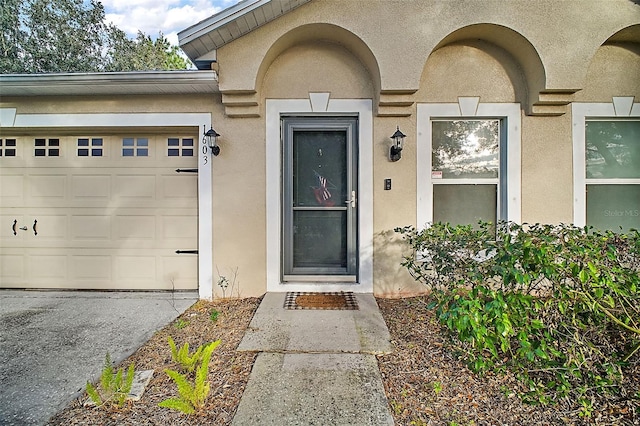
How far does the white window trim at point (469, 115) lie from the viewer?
168 inches

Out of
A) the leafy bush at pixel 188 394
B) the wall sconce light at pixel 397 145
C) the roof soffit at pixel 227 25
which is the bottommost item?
the leafy bush at pixel 188 394

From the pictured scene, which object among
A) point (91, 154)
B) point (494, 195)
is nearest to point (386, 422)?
point (494, 195)

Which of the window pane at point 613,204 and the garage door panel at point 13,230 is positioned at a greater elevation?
the window pane at point 613,204

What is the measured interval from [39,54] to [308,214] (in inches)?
419

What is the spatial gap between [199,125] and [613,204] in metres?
5.74

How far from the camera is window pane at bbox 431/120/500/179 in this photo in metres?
4.39

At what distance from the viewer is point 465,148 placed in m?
4.40

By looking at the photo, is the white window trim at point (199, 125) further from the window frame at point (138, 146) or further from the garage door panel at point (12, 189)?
the garage door panel at point (12, 189)

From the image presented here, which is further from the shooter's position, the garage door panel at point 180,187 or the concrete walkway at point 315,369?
the garage door panel at point 180,187

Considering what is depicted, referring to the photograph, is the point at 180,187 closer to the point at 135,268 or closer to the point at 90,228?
the point at 135,268

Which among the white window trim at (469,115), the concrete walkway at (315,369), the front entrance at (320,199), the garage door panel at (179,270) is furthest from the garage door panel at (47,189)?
the white window trim at (469,115)

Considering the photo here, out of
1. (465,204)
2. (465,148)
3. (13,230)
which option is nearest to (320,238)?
(465,204)

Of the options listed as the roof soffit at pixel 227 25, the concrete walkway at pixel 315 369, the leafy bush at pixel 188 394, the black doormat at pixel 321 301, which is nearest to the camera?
the leafy bush at pixel 188 394

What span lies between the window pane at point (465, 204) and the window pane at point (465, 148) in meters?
0.18
